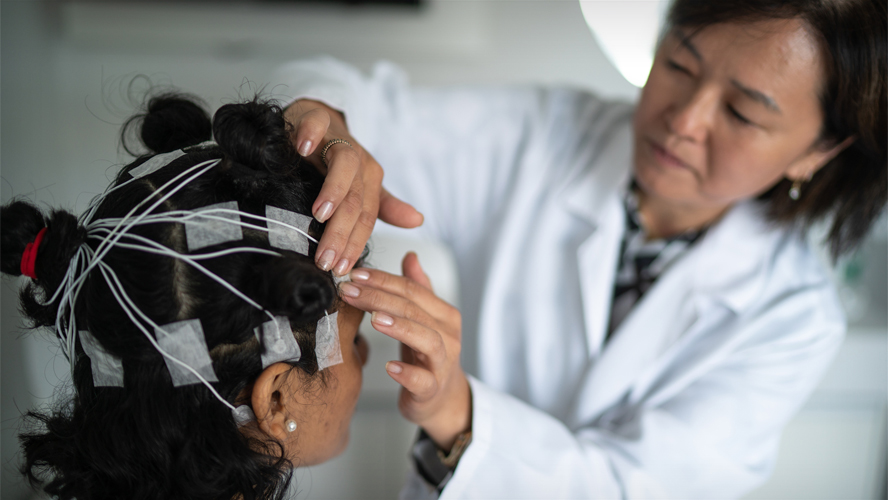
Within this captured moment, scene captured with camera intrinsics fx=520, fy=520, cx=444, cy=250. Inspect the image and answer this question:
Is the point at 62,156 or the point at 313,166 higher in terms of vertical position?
the point at 313,166

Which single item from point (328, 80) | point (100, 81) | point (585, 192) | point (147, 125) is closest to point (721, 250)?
point (585, 192)

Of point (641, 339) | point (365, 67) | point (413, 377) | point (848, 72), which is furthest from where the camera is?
point (365, 67)

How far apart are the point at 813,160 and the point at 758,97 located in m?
0.24

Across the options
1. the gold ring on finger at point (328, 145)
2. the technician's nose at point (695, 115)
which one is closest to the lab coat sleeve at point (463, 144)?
the technician's nose at point (695, 115)

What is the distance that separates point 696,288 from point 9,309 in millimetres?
1152

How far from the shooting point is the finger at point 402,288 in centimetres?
57

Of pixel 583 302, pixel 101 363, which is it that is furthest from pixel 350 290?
pixel 583 302

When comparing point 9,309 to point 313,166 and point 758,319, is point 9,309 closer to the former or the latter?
point 313,166

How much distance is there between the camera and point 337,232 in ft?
1.73

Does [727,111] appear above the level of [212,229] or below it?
above

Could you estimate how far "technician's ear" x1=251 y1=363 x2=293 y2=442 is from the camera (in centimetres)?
53

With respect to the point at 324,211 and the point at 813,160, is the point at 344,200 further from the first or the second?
the point at 813,160

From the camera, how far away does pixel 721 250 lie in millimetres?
985

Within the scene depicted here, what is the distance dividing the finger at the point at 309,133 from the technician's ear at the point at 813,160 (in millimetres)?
768
